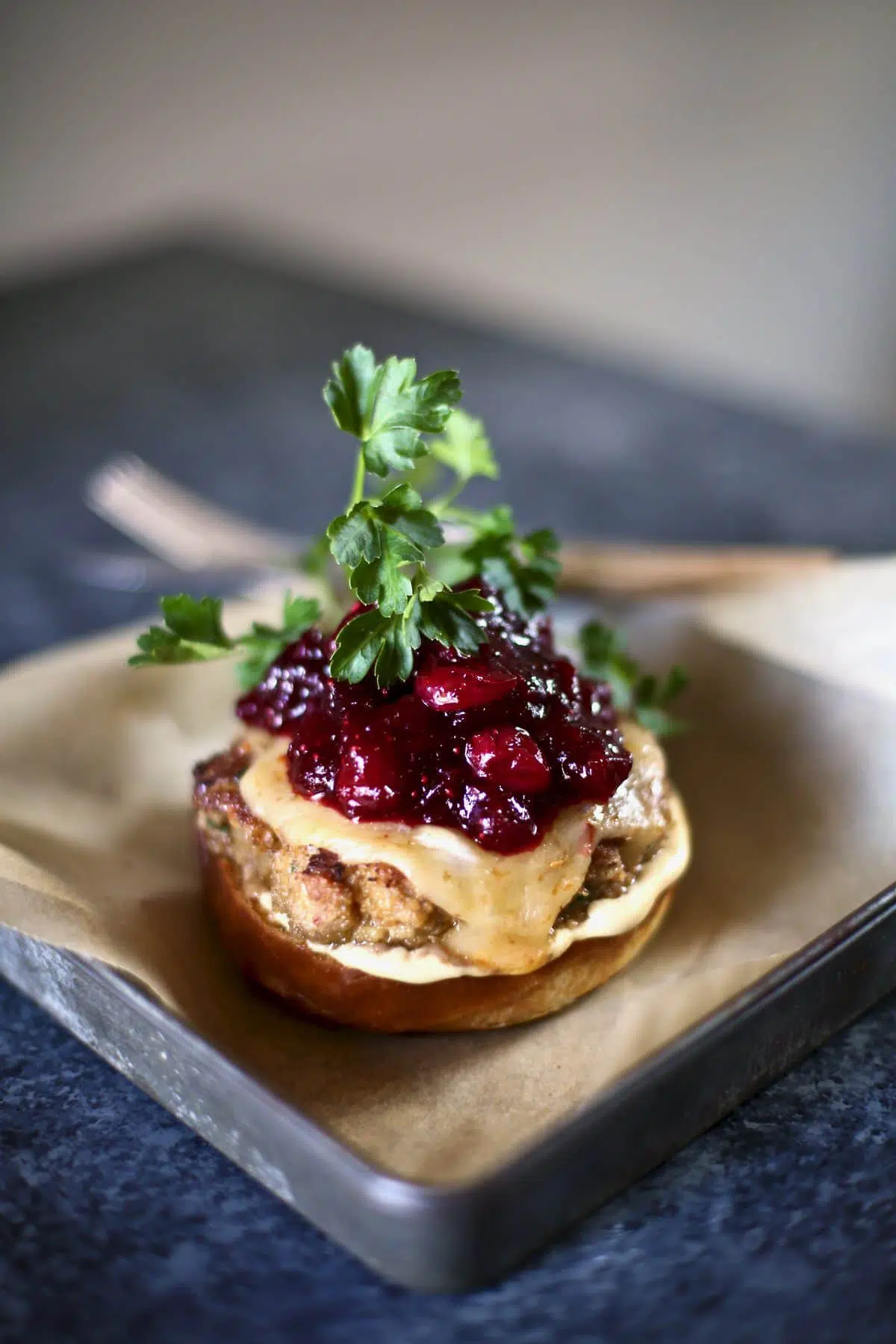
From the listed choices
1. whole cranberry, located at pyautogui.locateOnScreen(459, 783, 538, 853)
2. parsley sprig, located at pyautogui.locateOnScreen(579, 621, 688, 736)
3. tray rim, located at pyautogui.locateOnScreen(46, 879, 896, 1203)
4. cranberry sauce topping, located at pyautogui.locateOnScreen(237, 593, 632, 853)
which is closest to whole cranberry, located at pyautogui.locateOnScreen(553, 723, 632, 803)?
cranberry sauce topping, located at pyautogui.locateOnScreen(237, 593, 632, 853)

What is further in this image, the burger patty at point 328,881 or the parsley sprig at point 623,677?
the parsley sprig at point 623,677

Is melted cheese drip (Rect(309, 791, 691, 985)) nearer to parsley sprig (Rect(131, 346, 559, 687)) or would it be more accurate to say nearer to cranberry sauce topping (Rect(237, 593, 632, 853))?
cranberry sauce topping (Rect(237, 593, 632, 853))

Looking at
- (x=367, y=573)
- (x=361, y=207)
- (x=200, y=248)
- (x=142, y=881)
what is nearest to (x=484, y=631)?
(x=367, y=573)

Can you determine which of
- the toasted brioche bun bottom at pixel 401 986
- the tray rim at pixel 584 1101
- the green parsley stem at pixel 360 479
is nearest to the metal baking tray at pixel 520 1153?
the tray rim at pixel 584 1101

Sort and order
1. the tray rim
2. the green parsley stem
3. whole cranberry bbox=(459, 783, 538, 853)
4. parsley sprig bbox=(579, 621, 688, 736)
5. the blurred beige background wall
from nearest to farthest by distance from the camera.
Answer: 1. the tray rim
2. whole cranberry bbox=(459, 783, 538, 853)
3. the green parsley stem
4. parsley sprig bbox=(579, 621, 688, 736)
5. the blurred beige background wall

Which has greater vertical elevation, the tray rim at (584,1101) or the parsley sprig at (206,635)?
the parsley sprig at (206,635)

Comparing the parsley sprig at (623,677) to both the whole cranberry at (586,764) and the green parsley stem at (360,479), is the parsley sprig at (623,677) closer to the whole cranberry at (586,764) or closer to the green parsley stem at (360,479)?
the whole cranberry at (586,764)
